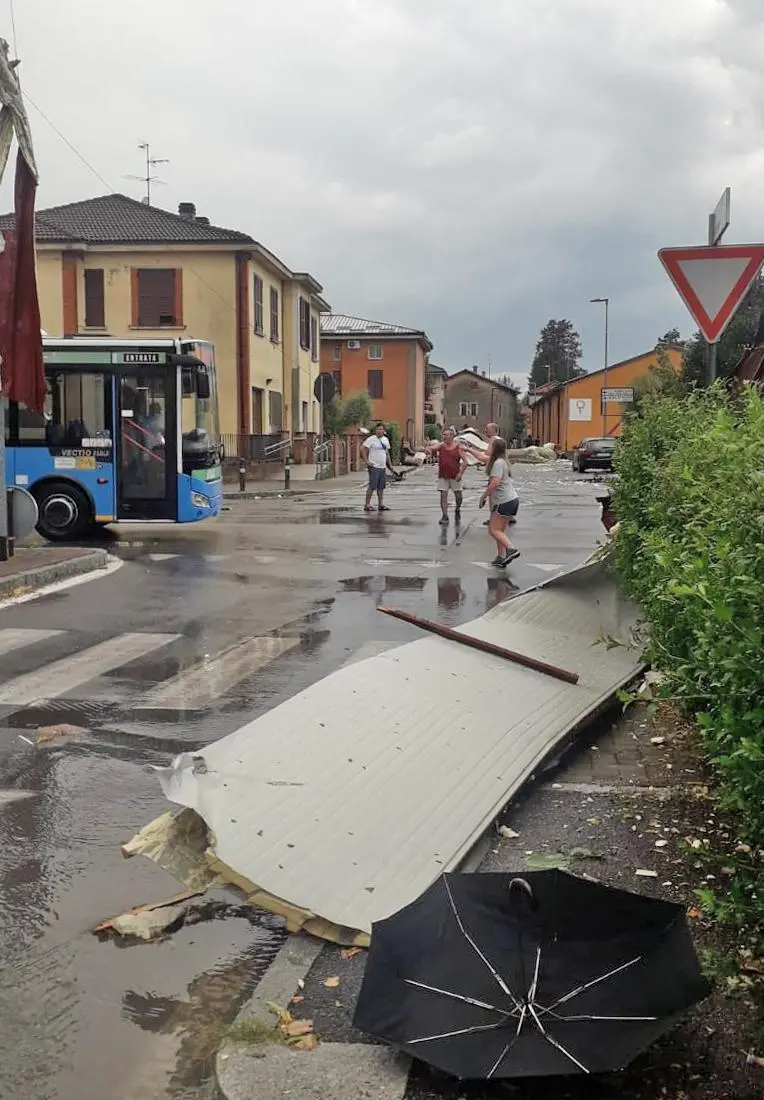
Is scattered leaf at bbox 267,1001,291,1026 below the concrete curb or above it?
below

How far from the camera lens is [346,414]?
55.1 m

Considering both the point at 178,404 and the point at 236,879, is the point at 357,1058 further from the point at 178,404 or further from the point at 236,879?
the point at 178,404

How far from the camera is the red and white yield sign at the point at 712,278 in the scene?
6633 millimetres

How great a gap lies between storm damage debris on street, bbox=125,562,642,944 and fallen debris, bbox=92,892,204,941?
0.15m

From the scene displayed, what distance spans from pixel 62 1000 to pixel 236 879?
0.84 m

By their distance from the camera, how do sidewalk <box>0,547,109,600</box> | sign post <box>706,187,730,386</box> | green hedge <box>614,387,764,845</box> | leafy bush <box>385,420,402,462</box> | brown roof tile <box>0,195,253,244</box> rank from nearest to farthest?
green hedge <box>614,387,764,845</box>
sign post <box>706,187,730,386</box>
sidewalk <box>0,547,109,600</box>
brown roof tile <box>0,195,253,244</box>
leafy bush <box>385,420,402,462</box>

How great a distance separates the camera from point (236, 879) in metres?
4.21

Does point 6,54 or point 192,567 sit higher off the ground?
point 6,54

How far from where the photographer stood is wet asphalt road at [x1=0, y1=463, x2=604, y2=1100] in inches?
133

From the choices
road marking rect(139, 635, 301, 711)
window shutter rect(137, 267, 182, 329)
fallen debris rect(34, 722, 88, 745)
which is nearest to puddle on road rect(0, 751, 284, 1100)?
fallen debris rect(34, 722, 88, 745)

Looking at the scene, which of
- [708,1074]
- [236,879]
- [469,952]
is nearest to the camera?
[708,1074]

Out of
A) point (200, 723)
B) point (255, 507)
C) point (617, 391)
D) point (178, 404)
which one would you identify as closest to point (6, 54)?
point (178, 404)

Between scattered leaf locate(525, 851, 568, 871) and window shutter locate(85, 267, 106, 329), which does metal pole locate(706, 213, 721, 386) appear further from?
window shutter locate(85, 267, 106, 329)

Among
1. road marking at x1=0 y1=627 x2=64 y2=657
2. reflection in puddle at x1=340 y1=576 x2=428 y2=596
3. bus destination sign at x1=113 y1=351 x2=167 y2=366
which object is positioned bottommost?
road marking at x1=0 y1=627 x2=64 y2=657
